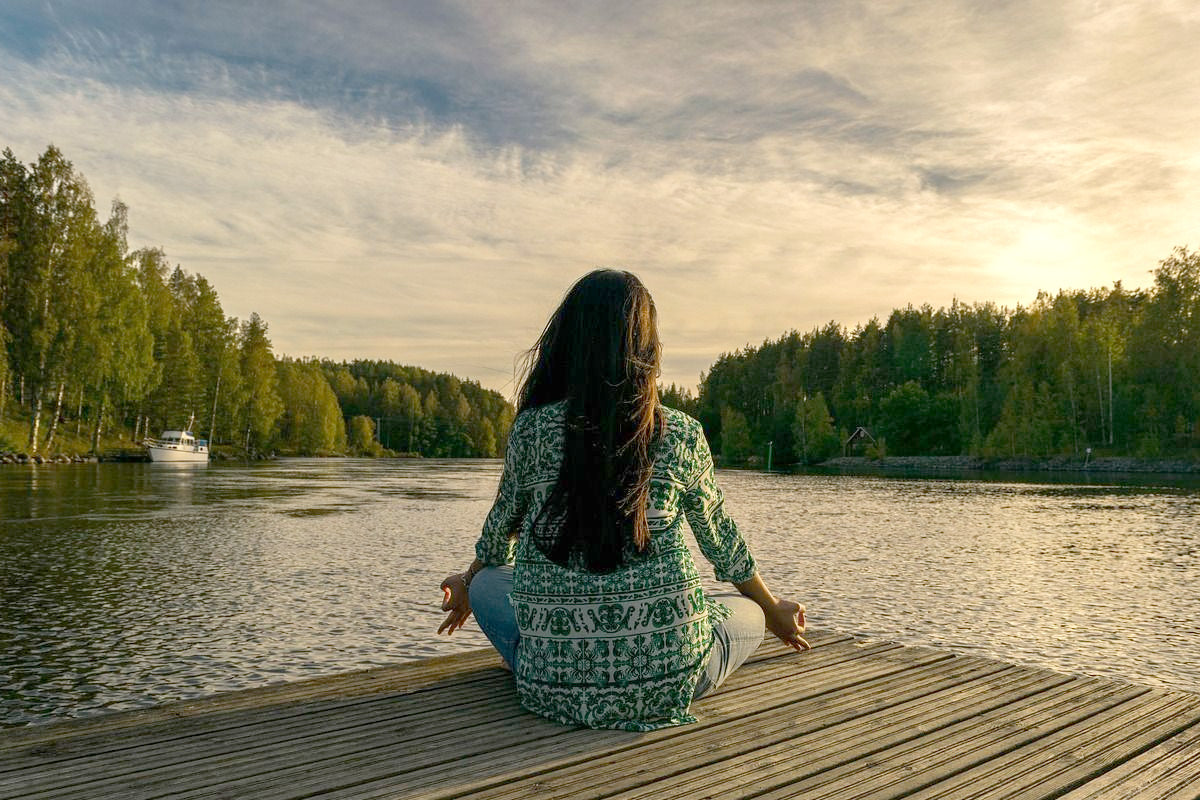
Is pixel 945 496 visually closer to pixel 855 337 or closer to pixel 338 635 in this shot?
pixel 338 635

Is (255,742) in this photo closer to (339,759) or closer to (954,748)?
(339,759)

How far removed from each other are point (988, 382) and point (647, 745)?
332ft

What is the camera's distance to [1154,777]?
10.6 feet

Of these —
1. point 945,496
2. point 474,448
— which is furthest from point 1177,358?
point 474,448

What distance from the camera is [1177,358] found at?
217 feet

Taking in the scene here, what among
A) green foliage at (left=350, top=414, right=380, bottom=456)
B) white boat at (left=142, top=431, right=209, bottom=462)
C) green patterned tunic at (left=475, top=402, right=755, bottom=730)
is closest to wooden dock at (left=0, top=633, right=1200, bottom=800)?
green patterned tunic at (left=475, top=402, right=755, bottom=730)

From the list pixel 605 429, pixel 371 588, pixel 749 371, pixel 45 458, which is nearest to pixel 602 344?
pixel 605 429

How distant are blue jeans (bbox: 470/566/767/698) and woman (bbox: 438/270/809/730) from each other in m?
0.12

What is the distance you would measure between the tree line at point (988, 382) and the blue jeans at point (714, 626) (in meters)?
72.8

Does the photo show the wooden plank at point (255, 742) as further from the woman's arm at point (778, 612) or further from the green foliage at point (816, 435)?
the green foliage at point (816, 435)

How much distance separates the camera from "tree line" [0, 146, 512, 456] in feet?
153

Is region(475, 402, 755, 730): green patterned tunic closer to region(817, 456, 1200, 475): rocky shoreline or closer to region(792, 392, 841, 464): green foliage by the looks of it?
region(817, 456, 1200, 475): rocky shoreline

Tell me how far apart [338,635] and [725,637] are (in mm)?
6130

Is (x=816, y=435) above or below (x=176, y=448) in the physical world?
above
